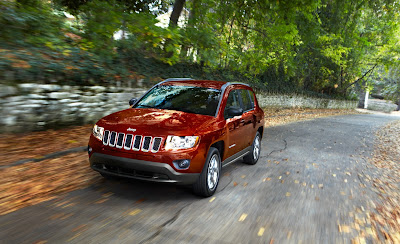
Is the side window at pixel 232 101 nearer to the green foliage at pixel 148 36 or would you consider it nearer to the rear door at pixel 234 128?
the rear door at pixel 234 128

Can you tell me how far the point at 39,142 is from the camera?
6918 mm

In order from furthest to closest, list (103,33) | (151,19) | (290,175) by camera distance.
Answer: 1. (151,19)
2. (103,33)
3. (290,175)

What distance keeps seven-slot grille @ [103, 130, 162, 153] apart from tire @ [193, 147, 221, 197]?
830 mm

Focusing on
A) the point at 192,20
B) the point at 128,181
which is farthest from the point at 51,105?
the point at 192,20

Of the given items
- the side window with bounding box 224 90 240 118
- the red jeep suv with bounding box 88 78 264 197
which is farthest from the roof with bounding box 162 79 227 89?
the side window with bounding box 224 90 240 118

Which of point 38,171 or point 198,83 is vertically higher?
point 198,83

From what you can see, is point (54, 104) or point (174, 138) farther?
point (54, 104)

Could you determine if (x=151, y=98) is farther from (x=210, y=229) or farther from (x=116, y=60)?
(x=116, y=60)

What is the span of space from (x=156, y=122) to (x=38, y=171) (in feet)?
7.71

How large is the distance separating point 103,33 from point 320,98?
31287mm

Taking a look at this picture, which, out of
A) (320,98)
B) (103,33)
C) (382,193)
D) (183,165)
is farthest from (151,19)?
(320,98)

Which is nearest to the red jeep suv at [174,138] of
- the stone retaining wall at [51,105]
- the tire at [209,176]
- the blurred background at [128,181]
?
the tire at [209,176]

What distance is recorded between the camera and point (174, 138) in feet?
14.3

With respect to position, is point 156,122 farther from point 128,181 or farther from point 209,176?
point 128,181
